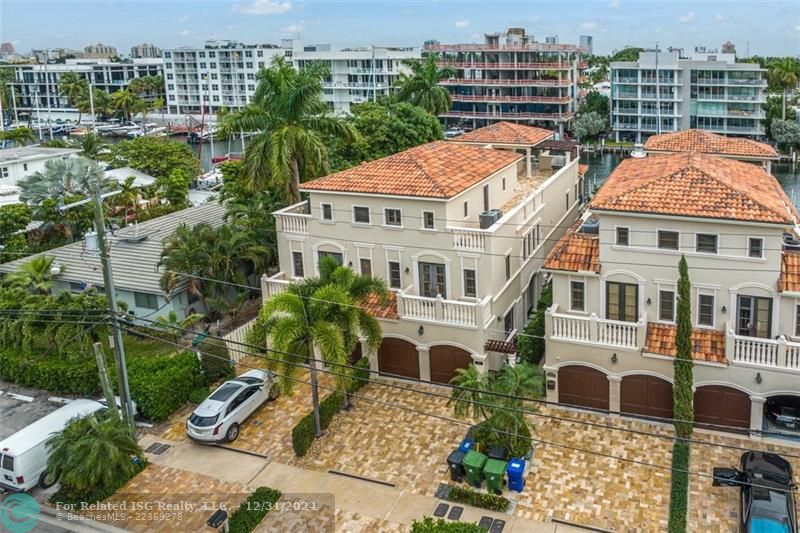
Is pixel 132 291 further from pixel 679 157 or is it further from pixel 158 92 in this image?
pixel 158 92

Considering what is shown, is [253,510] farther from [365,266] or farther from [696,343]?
[696,343]

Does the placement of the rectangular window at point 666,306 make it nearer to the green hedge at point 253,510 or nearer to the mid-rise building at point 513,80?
the green hedge at point 253,510

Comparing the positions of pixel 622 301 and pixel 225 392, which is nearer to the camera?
pixel 622 301

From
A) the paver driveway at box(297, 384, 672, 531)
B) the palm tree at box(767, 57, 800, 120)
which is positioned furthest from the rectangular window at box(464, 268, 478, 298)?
the palm tree at box(767, 57, 800, 120)

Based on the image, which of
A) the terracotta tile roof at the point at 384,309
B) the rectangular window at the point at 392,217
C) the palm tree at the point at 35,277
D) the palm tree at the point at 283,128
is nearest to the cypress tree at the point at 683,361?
the terracotta tile roof at the point at 384,309

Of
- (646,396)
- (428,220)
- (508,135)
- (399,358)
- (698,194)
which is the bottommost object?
(646,396)

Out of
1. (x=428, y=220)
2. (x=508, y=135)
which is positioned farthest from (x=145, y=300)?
(x=508, y=135)

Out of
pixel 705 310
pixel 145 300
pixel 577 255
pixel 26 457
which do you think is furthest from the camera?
pixel 145 300
